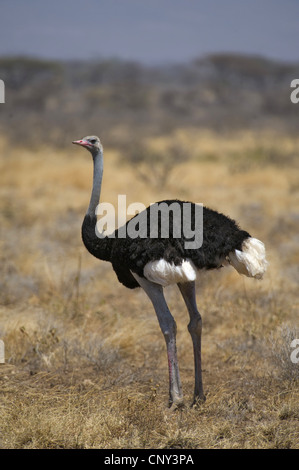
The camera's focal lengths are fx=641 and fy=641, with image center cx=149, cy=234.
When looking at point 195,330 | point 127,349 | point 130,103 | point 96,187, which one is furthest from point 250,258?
point 130,103

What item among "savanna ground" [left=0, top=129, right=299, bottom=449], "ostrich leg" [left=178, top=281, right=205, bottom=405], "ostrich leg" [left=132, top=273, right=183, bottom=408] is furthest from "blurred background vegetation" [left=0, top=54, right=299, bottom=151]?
"ostrich leg" [left=132, top=273, right=183, bottom=408]

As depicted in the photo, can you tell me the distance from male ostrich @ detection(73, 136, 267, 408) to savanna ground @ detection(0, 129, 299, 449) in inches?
7.1

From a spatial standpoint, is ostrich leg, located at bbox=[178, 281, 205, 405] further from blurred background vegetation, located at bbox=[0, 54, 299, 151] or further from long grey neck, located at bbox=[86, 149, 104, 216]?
blurred background vegetation, located at bbox=[0, 54, 299, 151]

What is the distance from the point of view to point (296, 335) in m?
4.71

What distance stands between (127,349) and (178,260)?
1638 mm

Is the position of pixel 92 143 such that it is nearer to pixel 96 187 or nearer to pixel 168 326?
pixel 96 187

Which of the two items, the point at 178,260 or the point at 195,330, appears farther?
the point at 195,330

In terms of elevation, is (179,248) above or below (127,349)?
above

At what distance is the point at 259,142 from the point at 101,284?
13.6 m

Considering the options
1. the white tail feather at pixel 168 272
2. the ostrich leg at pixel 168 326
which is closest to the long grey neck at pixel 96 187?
the ostrich leg at pixel 168 326

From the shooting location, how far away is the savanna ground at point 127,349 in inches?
147

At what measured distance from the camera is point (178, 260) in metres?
3.83

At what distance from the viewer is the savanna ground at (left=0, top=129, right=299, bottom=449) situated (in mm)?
3732
